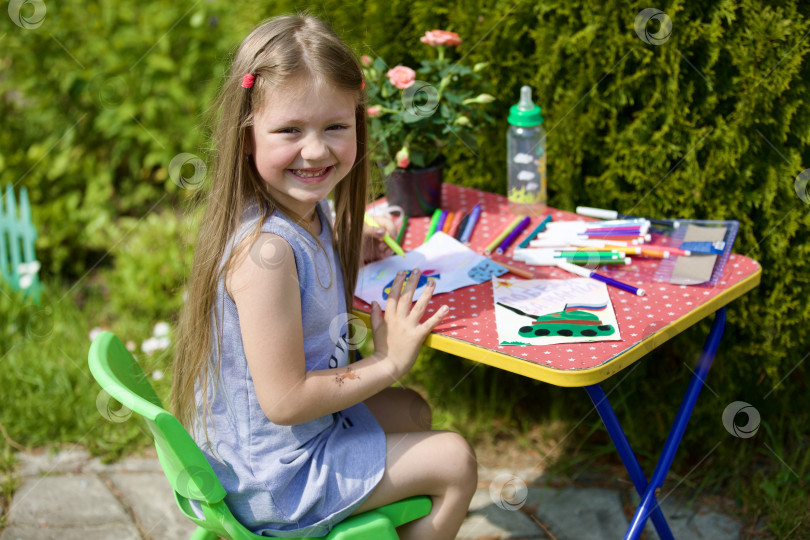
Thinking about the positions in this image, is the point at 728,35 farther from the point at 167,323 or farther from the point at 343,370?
the point at 167,323

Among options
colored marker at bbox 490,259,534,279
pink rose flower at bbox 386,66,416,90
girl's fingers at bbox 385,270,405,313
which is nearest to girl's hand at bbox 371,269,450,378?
girl's fingers at bbox 385,270,405,313

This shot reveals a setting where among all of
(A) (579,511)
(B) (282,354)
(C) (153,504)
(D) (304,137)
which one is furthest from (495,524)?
(D) (304,137)

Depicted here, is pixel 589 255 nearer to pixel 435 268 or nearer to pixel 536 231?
pixel 536 231

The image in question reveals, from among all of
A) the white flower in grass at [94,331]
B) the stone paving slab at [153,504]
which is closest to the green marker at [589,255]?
the stone paving slab at [153,504]

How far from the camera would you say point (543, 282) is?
199 cm

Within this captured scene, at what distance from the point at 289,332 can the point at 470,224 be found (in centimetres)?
83

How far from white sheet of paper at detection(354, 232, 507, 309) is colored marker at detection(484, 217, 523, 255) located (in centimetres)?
5

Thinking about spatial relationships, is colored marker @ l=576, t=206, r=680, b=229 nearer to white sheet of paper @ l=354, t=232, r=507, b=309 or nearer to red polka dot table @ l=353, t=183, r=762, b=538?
red polka dot table @ l=353, t=183, r=762, b=538

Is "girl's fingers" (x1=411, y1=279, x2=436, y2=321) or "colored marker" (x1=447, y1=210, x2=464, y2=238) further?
"colored marker" (x1=447, y1=210, x2=464, y2=238)

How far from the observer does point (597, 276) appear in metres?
1.97

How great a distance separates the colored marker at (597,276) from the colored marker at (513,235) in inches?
7.2

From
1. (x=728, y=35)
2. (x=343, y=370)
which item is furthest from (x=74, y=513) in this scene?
(x=728, y=35)

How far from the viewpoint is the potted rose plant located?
93.0 inches

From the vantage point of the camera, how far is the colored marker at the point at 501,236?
2.19 m
